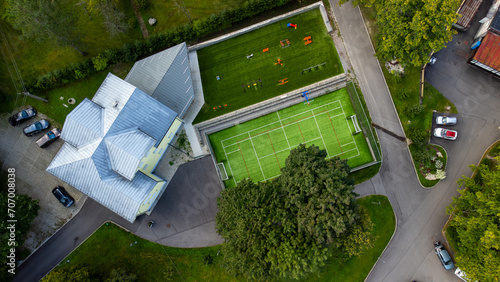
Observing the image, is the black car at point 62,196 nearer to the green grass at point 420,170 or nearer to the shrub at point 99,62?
the shrub at point 99,62

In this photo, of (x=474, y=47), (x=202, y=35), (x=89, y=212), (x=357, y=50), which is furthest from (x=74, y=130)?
(x=474, y=47)

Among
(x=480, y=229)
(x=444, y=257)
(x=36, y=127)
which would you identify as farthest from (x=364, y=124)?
(x=36, y=127)

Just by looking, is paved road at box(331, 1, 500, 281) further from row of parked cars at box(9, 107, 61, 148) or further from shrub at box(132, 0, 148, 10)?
row of parked cars at box(9, 107, 61, 148)

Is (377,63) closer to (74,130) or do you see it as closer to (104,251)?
(74,130)

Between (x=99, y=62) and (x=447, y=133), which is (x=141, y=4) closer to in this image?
(x=99, y=62)

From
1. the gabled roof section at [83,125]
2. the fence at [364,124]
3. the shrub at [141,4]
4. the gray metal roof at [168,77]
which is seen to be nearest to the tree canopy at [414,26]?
the fence at [364,124]

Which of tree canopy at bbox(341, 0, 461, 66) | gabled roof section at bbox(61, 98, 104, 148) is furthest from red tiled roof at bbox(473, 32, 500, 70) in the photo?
gabled roof section at bbox(61, 98, 104, 148)

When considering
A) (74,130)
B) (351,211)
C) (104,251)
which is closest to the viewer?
(351,211)
